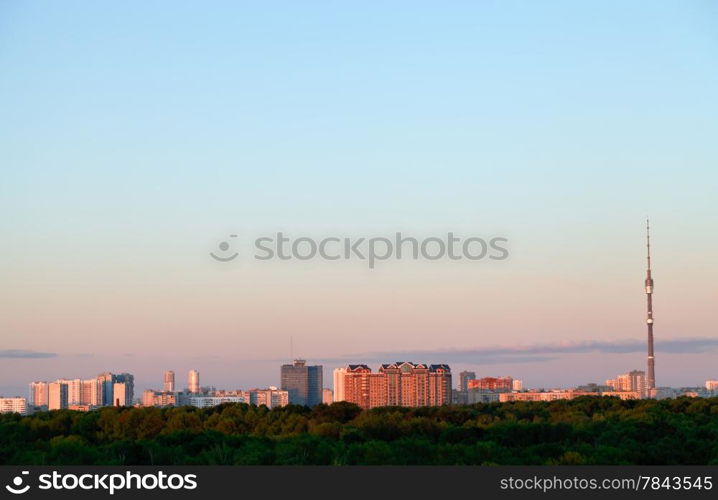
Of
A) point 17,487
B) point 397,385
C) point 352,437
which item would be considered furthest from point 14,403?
point 17,487

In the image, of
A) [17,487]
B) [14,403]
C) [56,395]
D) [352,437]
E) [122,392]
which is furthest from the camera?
[56,395]

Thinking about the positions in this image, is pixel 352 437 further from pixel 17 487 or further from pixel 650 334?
pixel 650 334

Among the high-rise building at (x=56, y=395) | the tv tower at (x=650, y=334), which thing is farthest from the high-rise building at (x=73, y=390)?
the tv tower at (x=650, y=334)

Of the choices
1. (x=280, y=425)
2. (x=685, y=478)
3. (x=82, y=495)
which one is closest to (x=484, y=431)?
(x=280, y=425)

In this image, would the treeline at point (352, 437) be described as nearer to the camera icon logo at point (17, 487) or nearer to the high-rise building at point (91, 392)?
the camera icon logo at point (17, 487)

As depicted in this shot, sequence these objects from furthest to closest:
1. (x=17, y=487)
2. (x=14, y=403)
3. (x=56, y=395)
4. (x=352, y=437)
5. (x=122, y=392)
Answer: (x=56, y=395) → (x=122, y=392) → (x=14, y=403) → (x=352, y=437) → (x=17, y=487)

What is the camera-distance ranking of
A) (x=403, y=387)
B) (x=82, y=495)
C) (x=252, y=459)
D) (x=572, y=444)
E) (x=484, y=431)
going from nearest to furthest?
(x=82, y=495)
(x=252, y=459)
(x=572, y=444)
(x=484, y=431)
(x=403, y=387)

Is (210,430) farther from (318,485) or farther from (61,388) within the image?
(61,388)
